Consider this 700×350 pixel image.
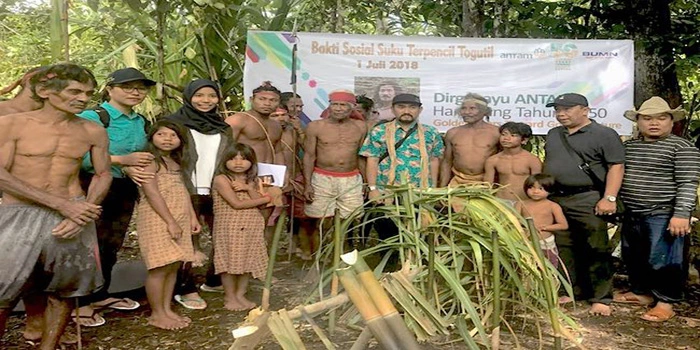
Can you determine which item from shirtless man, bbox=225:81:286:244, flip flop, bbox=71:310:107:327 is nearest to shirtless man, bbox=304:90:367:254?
shirtless man, bbox=225:81:286:244

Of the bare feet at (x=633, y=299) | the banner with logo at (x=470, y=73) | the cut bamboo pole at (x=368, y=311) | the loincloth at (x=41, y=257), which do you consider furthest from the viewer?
the banner with logo at (x=470, y=73)

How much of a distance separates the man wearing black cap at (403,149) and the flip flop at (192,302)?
1445 millimetres

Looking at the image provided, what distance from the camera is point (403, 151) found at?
4691 millimetres

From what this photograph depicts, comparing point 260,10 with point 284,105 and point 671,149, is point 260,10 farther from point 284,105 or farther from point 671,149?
point 671,149

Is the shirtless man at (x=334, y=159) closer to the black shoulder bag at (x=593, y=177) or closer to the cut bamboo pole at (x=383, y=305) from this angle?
the black shoulder bag at (x=593, y=177)

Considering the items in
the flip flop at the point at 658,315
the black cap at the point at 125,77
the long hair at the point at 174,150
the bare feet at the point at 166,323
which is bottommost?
the flip flop at the point at 658,315

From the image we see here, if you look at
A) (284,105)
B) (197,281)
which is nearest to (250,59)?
(284,105)

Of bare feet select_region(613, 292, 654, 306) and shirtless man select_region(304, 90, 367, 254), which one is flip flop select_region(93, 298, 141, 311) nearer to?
shirtless man select_region(304, 90, 367, 254)

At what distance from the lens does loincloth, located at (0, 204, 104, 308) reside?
9.44 ft

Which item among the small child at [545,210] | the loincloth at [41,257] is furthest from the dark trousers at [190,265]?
the small child at [545,210]

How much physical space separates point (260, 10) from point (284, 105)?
67.9 inches

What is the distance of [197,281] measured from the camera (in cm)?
488

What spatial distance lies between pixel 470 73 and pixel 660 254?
221cm

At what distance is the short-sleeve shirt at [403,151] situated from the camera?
469 cm
